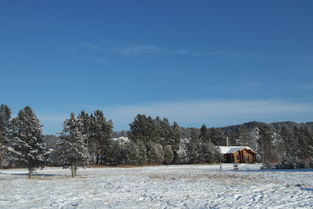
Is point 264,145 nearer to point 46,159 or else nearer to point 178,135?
point 178,135

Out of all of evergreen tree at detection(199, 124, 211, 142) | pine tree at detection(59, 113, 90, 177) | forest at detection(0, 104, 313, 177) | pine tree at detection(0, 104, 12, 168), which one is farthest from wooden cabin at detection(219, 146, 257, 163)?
pine tree at detection(59, 113, 90, 177)

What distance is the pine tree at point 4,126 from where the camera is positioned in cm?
6400

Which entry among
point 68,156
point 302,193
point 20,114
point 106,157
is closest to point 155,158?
point 106,157

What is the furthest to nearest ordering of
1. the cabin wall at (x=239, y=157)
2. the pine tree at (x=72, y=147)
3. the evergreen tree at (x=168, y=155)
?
1. the cabin wall at (x=239, y=157)
2. the evergreen tree at (x=168, y=155)
3. the pine tree at (x=72, y=147)

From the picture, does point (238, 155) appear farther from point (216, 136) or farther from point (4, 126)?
point (4, 126)

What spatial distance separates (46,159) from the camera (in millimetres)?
35656

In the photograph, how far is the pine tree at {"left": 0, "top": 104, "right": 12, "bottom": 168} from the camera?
64.0 metres

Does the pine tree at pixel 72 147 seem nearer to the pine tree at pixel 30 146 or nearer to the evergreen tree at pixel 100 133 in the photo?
the pine tree at pixel 30 146

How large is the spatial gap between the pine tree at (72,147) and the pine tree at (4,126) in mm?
33316

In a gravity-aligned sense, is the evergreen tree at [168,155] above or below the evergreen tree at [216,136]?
below

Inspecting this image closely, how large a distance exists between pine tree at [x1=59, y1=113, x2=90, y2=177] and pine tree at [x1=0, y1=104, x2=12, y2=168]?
33.3 metres

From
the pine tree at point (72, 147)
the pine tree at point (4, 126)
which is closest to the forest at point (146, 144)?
the pine tree at point (4, 126)

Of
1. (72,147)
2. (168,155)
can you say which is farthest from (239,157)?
(72,147)

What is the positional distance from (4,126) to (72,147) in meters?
37.7
